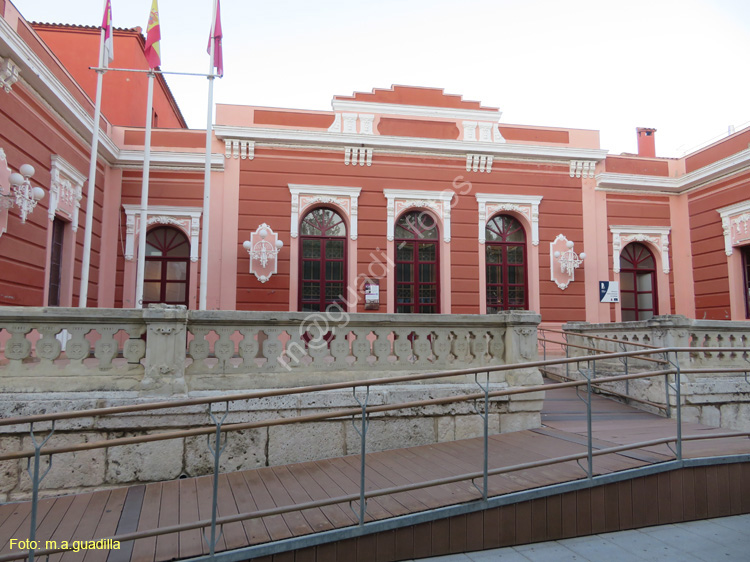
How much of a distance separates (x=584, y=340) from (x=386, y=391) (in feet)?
20.0

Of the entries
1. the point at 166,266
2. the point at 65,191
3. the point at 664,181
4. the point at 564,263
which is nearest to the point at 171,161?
the point at 166,266

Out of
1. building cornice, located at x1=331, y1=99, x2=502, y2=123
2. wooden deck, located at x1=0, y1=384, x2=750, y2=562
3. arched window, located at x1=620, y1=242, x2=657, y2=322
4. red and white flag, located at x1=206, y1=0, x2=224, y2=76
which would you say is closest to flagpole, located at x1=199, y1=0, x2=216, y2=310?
red and white flag, located at x1=206, y1=0, x2=224, y2=76

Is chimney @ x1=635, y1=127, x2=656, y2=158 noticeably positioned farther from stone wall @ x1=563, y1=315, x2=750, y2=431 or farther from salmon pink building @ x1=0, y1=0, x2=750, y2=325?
stone wall @ x1=563, y1=315, x2=750, y2=431

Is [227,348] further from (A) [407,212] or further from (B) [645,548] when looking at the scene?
(A) [407,212]

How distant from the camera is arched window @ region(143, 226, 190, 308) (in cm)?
1234

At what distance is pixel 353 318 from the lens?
5.76m

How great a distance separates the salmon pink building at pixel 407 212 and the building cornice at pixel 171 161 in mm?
47

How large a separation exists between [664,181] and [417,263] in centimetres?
741

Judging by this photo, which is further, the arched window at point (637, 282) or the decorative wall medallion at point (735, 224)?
the arched window at point (637, 282)

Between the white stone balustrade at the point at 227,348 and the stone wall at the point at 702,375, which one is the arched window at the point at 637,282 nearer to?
the stone wall at the point at 702,375

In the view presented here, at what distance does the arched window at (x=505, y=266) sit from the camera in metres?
13.4

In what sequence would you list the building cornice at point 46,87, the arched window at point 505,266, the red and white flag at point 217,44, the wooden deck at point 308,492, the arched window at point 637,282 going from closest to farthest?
the wooden deck at point 308,492 < the building cornice at point 46,87 < the red and white flag at point 217,44 < the arched window at point 505,266 < the arched window at point 637,282

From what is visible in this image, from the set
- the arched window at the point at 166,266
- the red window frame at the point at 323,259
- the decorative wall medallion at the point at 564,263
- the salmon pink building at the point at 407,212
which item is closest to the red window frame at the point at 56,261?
the salmon pink building at the point at 407,212

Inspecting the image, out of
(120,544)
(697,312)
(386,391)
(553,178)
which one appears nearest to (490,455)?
(386,391)
